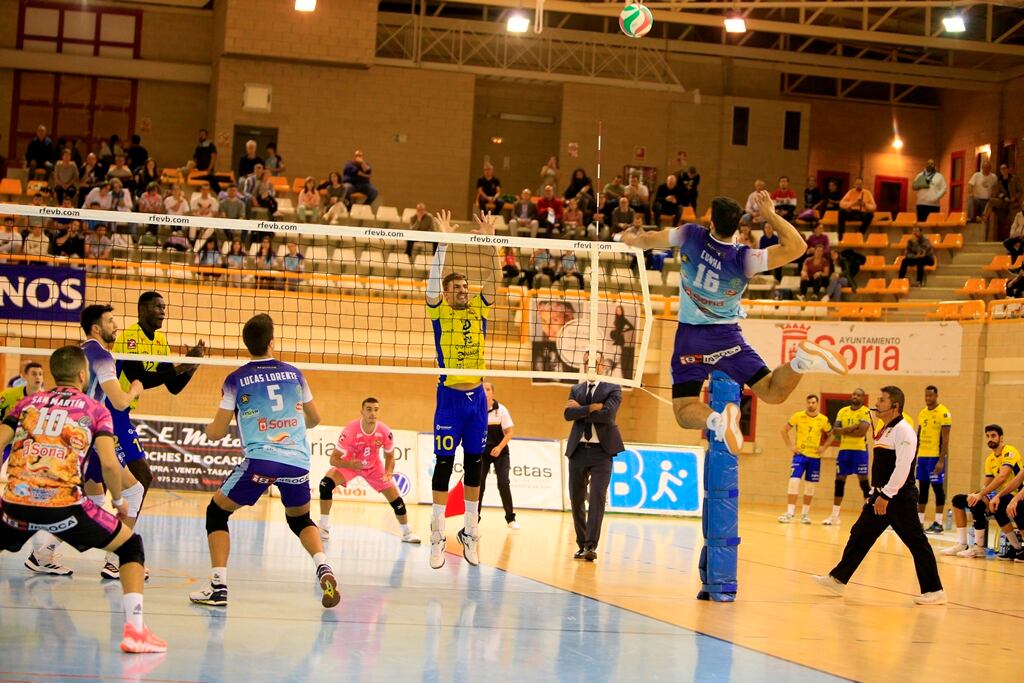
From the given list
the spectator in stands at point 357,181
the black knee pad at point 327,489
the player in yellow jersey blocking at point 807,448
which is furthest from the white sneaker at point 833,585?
the spectator in stands at point 357,181

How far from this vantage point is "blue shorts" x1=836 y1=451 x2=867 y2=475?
68.2 ft

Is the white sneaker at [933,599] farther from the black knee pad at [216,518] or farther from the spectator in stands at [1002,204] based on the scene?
the spectator in stands at [1002,204]

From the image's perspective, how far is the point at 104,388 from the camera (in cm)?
834

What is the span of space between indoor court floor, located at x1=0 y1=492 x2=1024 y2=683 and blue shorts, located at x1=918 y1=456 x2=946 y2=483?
6.14 m

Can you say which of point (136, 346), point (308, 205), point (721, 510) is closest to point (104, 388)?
point (136, 346)

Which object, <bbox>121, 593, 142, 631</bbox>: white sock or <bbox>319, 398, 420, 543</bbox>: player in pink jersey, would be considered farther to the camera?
<bbox>319, 398, 420, 543</bbox>: player in pink jersey

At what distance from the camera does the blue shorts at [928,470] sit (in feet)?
64.4

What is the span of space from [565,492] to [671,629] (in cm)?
1207

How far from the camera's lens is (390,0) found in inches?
1300

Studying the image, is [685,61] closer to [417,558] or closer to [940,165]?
[940,165]

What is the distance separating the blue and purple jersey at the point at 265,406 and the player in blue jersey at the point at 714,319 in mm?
3047

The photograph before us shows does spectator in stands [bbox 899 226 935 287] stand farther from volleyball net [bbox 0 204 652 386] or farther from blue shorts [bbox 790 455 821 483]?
blue shorts [bbox 790 455 821 483]

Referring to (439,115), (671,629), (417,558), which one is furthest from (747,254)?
(439,115)

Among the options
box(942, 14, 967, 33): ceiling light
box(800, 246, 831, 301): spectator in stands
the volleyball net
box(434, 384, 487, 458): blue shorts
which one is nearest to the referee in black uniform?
box(434, 384, 487, 458): blue shorts
